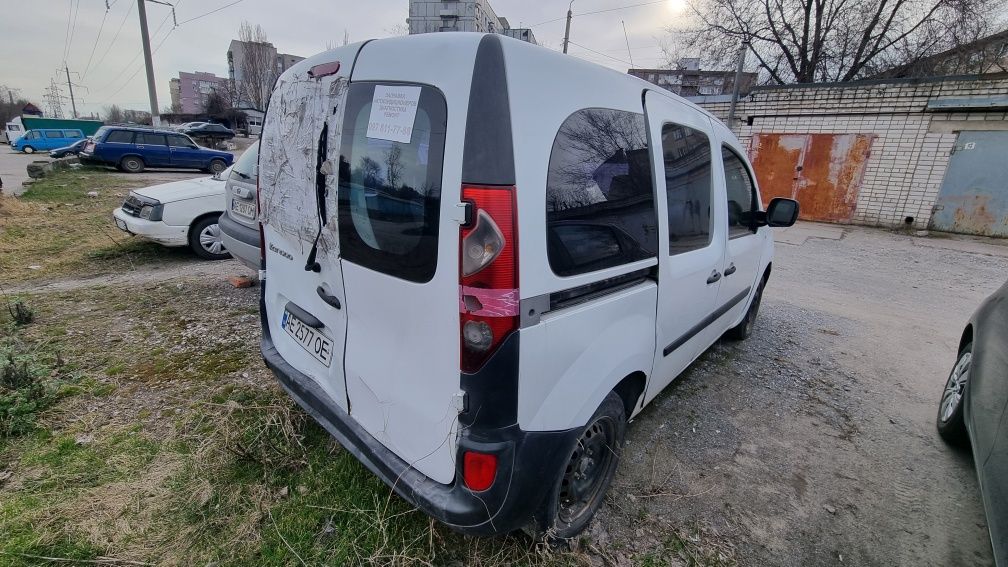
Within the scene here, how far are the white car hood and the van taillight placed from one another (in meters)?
5.37

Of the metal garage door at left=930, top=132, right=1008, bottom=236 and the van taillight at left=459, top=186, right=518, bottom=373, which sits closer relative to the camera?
the van taillight at left=459, top=186, right=518, bottom=373

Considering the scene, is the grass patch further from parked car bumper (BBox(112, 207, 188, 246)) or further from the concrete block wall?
the concrete block wall

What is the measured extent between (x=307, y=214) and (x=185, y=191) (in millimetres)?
4783

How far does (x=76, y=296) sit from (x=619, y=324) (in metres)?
5.26

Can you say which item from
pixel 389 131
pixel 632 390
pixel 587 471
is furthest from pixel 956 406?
pixel 389 131

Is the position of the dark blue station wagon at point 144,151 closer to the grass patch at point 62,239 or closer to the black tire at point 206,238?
the grass patch at point 62,239

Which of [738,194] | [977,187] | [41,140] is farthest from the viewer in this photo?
[41,140]

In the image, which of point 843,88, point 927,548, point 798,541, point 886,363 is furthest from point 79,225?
point 843,88

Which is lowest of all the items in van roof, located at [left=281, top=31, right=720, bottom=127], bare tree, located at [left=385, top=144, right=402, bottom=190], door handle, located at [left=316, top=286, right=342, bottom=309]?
door handle, located at [left=316, top=286, right=342, bottom=309]

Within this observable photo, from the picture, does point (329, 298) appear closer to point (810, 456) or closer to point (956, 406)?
point (810, 456)

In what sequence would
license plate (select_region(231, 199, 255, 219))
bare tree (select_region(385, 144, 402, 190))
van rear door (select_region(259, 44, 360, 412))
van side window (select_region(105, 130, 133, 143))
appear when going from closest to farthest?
bare tree (select_region(385, 144, 402, 190))
van rear door (select_region(259, 44, 360, 412))
license plate (select_region(231, 199, 255, 219))
van side window (select_region(105, 130, 133, 143))

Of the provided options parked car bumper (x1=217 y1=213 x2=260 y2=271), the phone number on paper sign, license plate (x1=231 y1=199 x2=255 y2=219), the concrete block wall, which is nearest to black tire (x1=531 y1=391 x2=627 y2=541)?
the phone number on paper sign

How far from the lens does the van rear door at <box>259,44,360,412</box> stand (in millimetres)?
1727

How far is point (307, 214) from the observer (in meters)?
1.85
